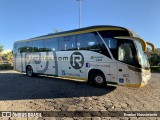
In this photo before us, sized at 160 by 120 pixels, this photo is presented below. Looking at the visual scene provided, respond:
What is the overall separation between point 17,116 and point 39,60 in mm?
9115

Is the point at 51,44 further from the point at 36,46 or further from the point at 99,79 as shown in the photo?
the point at 99,79

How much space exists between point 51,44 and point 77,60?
3.16 meters

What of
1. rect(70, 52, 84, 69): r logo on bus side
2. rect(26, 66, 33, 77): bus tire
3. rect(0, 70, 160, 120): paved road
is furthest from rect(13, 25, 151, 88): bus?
rect(26, 66, 33, 77): bus tire

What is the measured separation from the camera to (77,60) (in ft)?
36.6

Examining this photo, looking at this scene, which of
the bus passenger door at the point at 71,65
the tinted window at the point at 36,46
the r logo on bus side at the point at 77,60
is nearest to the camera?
the r logo on bus side at the point at 77,60

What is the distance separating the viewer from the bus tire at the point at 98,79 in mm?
9961

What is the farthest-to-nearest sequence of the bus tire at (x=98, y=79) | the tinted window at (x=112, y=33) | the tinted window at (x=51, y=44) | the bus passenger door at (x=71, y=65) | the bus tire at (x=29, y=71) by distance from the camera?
1. the bus tire at (x=29, y=71)
2. the tinted window at (x=51, y=44)
3. the bus passenger door at (x=71, y=65)
4. the bus tire at (x=98, y=79)
5. the tinted window at (x=112, y=33)

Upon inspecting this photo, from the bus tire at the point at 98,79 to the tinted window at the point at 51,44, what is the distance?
12.9ft

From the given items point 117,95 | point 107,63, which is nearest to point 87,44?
point 107,63

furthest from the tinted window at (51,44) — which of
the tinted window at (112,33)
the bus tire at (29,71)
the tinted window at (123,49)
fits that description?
the tinted window at (123,49)

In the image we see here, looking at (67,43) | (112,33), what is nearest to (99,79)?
(112,33)

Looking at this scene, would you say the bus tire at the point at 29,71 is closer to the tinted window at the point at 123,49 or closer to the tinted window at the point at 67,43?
the tinted window at the point at 67,43

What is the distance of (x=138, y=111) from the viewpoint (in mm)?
6508

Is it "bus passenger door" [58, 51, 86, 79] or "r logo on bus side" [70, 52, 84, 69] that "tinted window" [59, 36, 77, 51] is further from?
"r logo on bus side" [70, 52, 84, 69]
